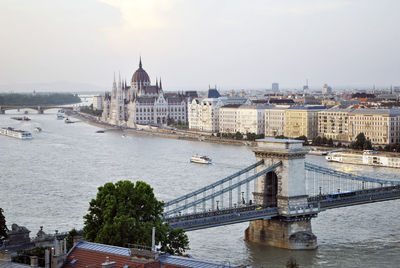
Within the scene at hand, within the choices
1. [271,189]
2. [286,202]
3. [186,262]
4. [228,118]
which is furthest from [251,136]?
[186,262]

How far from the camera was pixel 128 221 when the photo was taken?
1230 centimetres

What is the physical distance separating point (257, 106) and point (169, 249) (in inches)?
1719

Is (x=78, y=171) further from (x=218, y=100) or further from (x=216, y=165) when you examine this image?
(x=218, y=100)

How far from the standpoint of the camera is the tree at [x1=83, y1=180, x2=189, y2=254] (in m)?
12.1

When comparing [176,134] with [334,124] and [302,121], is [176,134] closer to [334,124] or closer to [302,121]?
[302,121]

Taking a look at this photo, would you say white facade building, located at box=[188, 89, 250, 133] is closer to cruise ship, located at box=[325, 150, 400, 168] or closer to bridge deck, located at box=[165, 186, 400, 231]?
cruise ship, located at box=[325, 150, 400, 168]

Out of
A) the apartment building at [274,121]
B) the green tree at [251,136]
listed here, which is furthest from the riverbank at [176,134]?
the apartment building at [274,121]

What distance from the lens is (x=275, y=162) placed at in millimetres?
16875

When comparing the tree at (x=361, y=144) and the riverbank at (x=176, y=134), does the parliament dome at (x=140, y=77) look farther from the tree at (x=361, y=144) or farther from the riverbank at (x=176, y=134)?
the tree at (x=361, y=144)

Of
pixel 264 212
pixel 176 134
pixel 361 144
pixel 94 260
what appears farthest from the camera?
pixel 176 134

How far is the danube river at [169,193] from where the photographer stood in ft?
52.7

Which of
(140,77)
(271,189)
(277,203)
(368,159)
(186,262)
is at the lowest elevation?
(368,159)

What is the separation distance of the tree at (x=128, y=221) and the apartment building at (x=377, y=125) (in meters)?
32.3

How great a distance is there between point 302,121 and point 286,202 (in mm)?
34286
